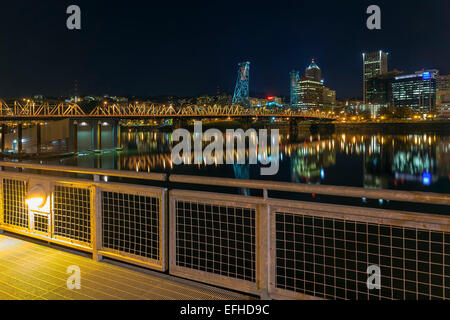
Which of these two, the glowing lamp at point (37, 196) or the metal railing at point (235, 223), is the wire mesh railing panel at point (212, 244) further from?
the glowing lamp at point (37, 196)

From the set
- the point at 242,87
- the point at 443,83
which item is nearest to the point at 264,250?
the point at 242,87

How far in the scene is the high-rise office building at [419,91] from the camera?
162 meters

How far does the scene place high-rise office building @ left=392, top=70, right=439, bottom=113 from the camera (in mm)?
161625

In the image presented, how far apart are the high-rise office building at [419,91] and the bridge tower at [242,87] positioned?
299 feet

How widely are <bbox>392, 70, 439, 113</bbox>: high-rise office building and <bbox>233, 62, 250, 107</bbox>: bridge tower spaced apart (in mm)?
91069

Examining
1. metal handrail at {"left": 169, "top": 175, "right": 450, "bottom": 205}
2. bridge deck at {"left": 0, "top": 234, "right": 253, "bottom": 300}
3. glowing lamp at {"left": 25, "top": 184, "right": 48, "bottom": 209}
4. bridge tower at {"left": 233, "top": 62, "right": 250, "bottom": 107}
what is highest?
bridge tower at {"left": 233, "top": 62, "right": 250, "bottom": 107}

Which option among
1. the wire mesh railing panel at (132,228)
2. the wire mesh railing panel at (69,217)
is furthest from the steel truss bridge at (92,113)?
the wire mesh railing panel at (69,217)

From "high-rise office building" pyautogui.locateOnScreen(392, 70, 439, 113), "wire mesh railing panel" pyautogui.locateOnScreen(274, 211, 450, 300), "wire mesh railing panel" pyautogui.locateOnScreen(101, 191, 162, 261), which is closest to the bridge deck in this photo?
"wire mesh railing panel" pyautogui.locateOnScreen(101, 191, 162, 261)

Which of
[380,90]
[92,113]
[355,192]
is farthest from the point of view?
[380,90]

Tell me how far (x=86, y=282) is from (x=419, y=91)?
186 metres

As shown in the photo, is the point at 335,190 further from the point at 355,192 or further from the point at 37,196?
the point at 37,196

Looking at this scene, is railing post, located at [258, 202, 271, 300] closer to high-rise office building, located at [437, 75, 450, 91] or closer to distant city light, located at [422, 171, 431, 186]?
distant city light, located at [422, 171, 431, 186]

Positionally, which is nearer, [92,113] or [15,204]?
[15,204]

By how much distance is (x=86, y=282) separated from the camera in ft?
11.9
